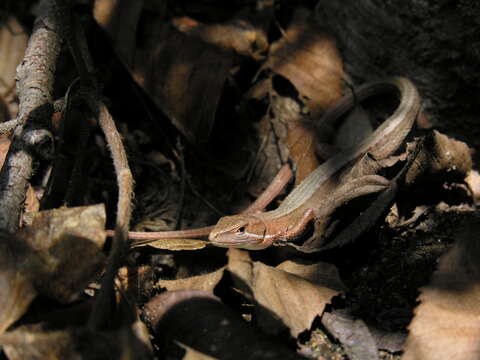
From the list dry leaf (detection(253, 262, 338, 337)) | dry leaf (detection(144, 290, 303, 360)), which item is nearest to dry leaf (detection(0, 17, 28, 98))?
dry leaf (detection(144, 290, 303, 360))

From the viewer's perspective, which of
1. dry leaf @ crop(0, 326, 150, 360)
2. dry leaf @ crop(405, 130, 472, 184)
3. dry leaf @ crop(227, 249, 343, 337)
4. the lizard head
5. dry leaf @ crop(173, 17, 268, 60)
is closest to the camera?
dry leaf @ crop(0, 326, 150, 360)

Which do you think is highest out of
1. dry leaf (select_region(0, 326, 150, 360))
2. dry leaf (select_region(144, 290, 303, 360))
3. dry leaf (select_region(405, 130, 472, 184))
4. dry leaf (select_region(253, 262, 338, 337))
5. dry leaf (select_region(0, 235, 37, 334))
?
dry leaf (select_region(405, 130, 472, 184))

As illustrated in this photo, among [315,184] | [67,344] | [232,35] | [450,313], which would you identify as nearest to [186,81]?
[232,35]

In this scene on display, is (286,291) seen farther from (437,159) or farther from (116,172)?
(437,159)

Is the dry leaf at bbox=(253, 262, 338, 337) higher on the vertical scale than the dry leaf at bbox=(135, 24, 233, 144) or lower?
lower

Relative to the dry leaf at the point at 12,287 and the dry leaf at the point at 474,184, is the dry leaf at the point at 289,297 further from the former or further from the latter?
the dry leaf at the point at 474,184

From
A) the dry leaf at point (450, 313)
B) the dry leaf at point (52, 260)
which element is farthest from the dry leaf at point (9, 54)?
the dry leaf at point (450, 313)

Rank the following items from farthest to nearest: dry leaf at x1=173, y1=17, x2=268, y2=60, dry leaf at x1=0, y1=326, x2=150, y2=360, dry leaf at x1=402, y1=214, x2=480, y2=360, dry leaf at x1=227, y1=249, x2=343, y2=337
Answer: dry leaf at x1=173, y1=17, x2=268, y2=60 → dry leaf at x1=227, y1=249, x2=343, y2=337 → dry leaf at x1=402, y1=214, x2=480, y2=360 → dry leaf at x1=0, y1=326, x2=150, y2=360

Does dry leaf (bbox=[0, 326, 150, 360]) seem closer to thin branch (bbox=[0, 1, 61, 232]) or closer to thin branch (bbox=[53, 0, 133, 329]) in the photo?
thin branch (bbox=[53, 0, 133, 329])
